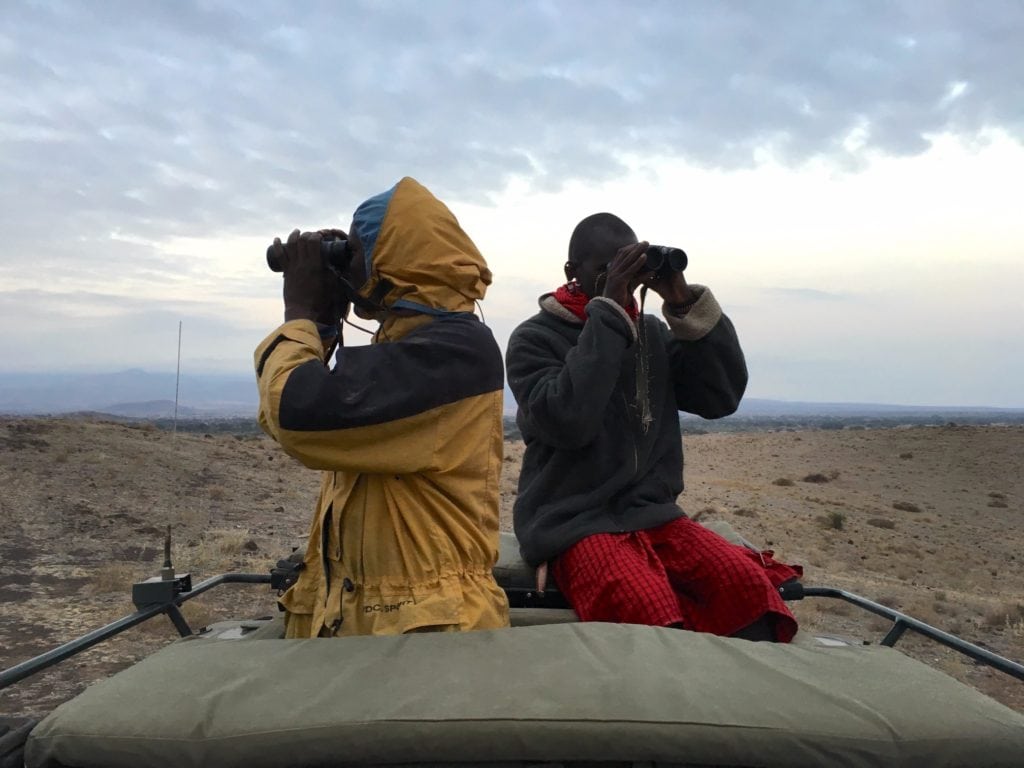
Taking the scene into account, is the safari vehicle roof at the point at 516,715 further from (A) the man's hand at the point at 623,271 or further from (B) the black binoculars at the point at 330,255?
(A) the man's hand at the point at 623,271

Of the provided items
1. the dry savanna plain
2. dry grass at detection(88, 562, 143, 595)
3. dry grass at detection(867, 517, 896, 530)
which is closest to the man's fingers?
the dry savanna plain

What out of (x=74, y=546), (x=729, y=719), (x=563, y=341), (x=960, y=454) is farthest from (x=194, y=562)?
(x=960, y=454)

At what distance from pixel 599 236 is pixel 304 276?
3.94ft

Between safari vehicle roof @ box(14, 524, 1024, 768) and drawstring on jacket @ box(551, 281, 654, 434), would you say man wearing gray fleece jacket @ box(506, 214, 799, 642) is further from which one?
safari vehicle roof @ box(14, 524, 1024, 768)

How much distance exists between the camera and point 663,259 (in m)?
2.73

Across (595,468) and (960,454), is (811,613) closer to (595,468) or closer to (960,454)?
(595,468)

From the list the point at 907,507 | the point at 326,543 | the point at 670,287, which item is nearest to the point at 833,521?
the point at 907,507

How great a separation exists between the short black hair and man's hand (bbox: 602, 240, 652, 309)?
0.72 feet

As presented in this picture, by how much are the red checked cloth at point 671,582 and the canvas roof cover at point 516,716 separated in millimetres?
746

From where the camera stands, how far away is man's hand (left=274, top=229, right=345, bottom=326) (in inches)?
87.3

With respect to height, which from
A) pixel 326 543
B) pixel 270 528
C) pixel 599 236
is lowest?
pixel 270 528

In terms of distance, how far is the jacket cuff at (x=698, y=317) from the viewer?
9.70 feet

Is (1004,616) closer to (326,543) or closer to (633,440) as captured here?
(633,440)

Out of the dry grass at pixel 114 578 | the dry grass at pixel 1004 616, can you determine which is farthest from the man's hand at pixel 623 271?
the dry grass at pixel 1004 616
